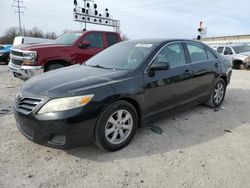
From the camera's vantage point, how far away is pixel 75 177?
2.66 m

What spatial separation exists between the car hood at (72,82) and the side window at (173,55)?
82cm

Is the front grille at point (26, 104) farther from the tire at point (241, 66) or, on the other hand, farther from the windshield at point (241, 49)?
the windshield at point (241, 49)

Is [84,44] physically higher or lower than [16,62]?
higher

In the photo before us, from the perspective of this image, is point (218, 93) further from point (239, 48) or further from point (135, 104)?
point (239, 48)

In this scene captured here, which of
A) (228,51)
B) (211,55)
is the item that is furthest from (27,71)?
(228,51)

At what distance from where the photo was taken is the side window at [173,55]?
152 inches

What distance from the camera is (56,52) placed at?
650 centimetres

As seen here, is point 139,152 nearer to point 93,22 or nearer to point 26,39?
point 26,39

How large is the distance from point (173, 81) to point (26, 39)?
1251 cm

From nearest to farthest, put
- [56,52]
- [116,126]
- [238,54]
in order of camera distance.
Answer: [116,126], [56,52], [238,54]

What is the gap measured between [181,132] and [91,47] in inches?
183

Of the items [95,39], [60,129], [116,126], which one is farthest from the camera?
[95,39]

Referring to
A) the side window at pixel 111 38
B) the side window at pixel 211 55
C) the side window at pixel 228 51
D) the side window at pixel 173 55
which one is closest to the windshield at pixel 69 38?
the side window at pixel 111 38

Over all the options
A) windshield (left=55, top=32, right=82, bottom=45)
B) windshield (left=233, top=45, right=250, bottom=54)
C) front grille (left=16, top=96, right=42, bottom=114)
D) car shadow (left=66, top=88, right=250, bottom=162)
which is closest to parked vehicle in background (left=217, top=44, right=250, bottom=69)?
windshield (left=233, top=45, right=250, bottom=54)
